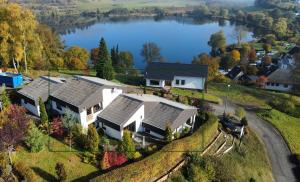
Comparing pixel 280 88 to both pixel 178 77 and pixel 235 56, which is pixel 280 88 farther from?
pixel 178 77

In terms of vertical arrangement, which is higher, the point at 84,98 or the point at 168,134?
the point at 84,98

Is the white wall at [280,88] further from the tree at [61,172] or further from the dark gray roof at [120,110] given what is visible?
the tree at [61,172]

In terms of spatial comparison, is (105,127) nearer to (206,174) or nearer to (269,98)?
(206,174)

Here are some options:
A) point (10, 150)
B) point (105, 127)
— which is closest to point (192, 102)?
point (105, 127)

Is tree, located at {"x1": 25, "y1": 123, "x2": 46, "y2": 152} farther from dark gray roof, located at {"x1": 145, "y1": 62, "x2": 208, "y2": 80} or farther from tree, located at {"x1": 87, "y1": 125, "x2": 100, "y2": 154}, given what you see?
→ dark gray roof, located at {"x1": 145, "y1": 62, "x2": 208, "y2": 80}

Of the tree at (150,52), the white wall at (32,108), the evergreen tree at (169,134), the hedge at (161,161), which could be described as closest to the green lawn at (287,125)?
the hedge at (161,161)

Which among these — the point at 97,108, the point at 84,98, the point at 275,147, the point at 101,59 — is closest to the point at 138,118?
the point at 97,108
